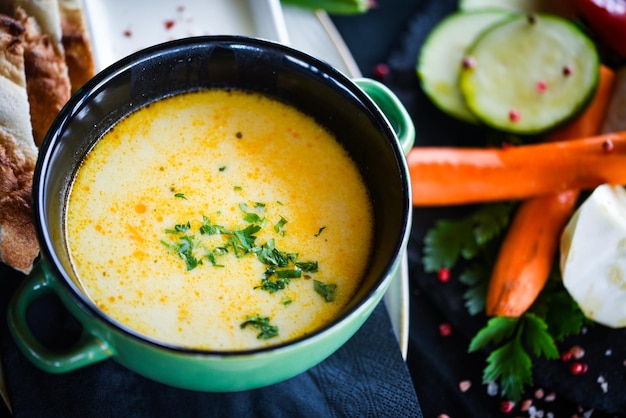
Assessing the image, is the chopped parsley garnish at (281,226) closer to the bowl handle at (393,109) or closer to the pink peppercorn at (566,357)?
the bowl handle at (393,109)

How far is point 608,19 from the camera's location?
8.95 feet

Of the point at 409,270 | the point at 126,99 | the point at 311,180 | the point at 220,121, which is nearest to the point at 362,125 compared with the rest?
the point at 311,180

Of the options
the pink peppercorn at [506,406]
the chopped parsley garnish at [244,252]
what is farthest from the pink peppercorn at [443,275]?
the chopped parsley garnish at [244,252]

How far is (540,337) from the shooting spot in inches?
88.9

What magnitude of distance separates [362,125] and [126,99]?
61 centimetres

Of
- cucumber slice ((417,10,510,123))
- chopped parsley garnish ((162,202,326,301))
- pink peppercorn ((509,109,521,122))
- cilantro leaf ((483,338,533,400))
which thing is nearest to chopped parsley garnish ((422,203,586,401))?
cilantro leaf ((483,338,533,400))

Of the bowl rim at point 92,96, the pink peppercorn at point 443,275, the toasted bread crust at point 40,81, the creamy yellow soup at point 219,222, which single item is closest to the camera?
the bowl rim at point 92,96

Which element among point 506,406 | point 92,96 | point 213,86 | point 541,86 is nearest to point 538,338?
point 506,406

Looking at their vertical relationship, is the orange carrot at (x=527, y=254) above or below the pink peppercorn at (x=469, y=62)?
below

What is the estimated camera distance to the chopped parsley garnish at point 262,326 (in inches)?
65.1

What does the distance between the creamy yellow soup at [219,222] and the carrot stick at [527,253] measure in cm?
68

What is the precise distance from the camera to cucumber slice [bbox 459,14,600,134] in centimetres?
262

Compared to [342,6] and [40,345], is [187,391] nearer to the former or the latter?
[40,345]

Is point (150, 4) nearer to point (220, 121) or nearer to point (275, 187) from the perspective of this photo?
point (220, 121)
